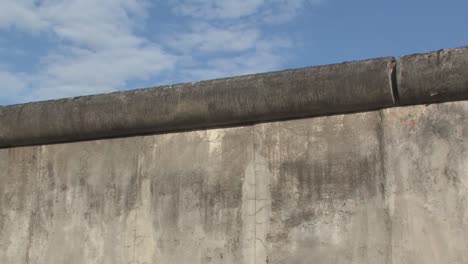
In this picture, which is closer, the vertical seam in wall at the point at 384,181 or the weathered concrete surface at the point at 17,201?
the vertical seam in wall at the point at 384,181

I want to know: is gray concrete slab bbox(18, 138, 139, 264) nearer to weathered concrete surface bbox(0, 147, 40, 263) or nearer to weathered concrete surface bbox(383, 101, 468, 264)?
weathered concrete surface bbox(0, 147, 40, 263)

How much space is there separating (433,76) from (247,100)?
1.28 meters

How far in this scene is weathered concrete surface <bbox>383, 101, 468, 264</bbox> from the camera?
3.81 meters

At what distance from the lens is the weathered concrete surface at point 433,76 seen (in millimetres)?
3820

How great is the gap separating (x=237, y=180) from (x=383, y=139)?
3.57 feet

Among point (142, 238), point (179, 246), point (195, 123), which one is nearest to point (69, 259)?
point (142, 238)

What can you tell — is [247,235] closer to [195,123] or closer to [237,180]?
[237,180]

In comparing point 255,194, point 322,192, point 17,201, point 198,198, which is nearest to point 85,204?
point 17,201

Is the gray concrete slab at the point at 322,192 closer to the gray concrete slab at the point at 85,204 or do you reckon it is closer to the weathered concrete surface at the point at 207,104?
the weathered concrete surface at the point at 207,104

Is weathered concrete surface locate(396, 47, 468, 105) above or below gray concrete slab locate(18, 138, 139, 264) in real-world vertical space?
above

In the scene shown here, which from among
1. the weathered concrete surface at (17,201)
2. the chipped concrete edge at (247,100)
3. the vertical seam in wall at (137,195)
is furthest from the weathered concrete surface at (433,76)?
the weathered concrete surface at (17,201)

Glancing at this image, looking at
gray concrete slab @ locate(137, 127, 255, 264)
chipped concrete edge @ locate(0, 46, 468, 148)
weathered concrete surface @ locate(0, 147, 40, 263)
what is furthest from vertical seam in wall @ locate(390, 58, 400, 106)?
weathered concrete surface @ locate(0, 147, 40, 263)

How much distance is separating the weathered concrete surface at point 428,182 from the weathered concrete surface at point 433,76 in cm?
8

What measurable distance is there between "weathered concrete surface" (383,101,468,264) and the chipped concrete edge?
130mm
